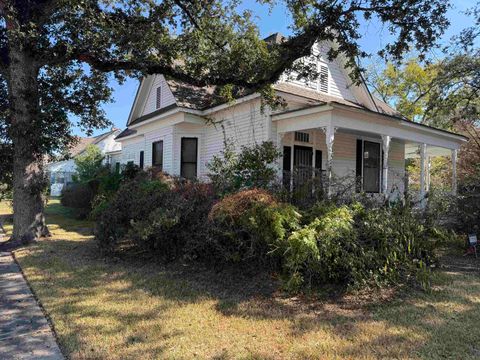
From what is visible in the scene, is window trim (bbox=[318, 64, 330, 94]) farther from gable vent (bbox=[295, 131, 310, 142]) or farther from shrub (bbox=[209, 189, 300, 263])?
shrub (bbox=[209, 189, 300, 263])

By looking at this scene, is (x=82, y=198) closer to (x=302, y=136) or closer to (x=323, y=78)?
(x=302, y=136)

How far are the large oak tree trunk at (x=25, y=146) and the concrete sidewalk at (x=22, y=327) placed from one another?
3.67 meters

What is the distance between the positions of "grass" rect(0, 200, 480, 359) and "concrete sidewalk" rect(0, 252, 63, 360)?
0.13m

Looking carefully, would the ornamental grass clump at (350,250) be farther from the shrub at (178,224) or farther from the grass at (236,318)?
the shrub at (178,224)

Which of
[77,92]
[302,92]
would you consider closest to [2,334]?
[77,92]

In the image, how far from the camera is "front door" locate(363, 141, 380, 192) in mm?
14375

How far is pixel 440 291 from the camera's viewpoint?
549cm

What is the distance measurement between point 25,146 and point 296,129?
23.8 feet

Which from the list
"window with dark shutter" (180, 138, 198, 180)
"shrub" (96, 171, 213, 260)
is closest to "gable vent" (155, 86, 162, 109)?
"window with dark shutter" (180, 138, 198, 180)

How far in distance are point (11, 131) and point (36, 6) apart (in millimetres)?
3032

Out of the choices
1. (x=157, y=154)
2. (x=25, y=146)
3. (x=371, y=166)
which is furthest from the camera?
(x=157, y=154)

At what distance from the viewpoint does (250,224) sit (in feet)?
18.2

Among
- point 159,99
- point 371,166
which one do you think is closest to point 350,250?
point 371,166

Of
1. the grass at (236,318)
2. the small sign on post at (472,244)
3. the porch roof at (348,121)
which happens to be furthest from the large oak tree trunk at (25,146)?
the small sign on post at (472,244)
